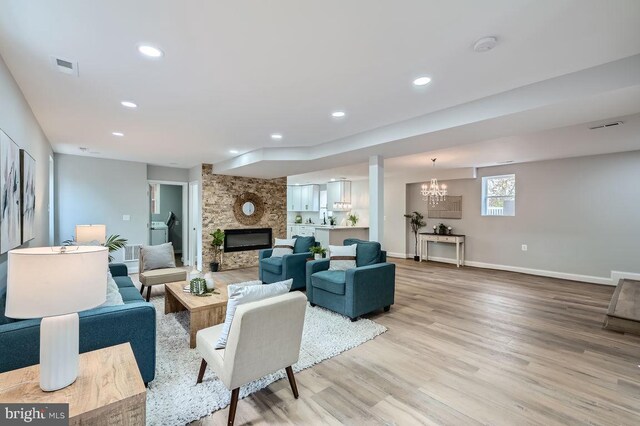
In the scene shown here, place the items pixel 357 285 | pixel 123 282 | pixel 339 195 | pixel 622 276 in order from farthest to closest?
pixel 339 195 → pixel 622 276 → pixel 123 282 → pixel 357 285

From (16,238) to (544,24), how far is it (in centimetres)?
→ 434

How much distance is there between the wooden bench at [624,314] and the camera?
10.7 feet

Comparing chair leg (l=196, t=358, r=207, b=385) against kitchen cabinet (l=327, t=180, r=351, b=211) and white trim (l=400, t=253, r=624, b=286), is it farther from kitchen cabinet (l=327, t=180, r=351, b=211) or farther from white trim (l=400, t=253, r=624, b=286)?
kitchen cabinet (l=327, t=180, r=351, b=211)

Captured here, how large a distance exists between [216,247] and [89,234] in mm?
2742

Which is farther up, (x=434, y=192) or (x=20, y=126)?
(x=20, y=126)

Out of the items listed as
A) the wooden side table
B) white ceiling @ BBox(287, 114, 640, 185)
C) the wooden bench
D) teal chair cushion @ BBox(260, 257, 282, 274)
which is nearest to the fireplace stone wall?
teal chair cushion @ BBox(260, 257, 282, 274)

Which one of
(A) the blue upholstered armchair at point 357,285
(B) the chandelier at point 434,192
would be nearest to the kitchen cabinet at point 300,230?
(B) the chandelier at point 434,192

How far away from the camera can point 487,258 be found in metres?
7.18

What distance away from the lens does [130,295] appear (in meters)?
3.19

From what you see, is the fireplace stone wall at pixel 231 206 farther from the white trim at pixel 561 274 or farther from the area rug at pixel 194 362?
the white trim at pixel 561 274

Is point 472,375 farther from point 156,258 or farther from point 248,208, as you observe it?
point 248,208

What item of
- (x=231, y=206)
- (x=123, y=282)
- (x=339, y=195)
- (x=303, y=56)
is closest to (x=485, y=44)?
(x=303, y=56)

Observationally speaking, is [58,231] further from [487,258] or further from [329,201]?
[487,258]

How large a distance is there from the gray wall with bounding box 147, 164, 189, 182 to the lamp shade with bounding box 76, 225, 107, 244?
3.06m
